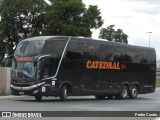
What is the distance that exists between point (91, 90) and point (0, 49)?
3271 centimetres

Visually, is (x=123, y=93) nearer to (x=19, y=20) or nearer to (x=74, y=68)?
(x=74, y=68)

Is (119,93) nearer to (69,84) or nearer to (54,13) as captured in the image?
(69,84)

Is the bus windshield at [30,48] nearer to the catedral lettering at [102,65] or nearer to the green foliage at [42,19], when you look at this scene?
the catedral lettering at [102,65]

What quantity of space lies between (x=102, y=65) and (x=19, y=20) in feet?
105

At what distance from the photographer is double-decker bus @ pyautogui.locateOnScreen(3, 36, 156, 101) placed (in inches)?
1048

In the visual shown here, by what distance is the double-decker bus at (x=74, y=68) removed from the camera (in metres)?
26.6

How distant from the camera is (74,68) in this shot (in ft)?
91.9

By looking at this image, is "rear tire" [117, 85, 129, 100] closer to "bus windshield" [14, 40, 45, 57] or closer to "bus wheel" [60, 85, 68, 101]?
"bus wheel" [60, 85, 68, 101]

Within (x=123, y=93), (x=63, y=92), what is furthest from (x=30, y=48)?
(x=123, y=93)

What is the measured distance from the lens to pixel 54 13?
182ft

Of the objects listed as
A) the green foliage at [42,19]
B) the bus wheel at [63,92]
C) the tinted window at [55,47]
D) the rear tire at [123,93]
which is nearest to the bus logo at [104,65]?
the rear tire at [123,93]

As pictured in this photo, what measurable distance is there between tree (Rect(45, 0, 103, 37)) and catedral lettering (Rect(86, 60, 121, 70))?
73.3ft

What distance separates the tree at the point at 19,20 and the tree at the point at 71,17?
3.33 m

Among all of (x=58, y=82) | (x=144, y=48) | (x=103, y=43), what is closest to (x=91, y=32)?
(x=144, y=48)
